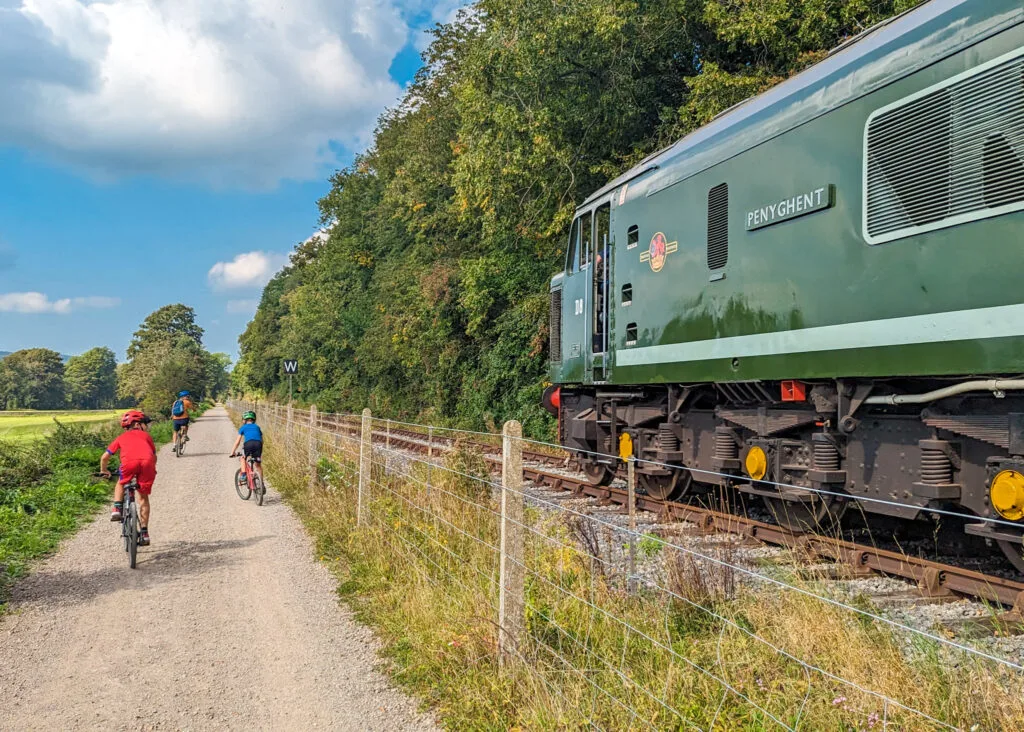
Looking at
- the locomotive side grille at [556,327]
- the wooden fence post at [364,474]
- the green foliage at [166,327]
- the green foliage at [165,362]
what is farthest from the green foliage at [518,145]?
the green foliage at [166,327]

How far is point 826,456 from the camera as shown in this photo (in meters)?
6.51

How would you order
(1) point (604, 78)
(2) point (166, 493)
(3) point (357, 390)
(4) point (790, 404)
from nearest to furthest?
(4) point (790, 404)
(2) point (166, 493)
(1) point (604, 78)
(3) point (357, 390)

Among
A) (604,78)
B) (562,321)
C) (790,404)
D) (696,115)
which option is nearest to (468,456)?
(562,321)

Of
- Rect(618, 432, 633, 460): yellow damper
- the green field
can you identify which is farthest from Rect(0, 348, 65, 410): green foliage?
Rect(618, 432, 633, 460): yellow damper

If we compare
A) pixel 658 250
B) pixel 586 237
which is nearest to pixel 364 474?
pixel 658 250

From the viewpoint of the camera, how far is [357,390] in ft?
136

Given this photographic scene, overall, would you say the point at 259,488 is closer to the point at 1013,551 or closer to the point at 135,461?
the point at 135,461

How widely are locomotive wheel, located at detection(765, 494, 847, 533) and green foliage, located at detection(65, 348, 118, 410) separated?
150 metres

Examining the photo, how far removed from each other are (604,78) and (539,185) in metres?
2.94

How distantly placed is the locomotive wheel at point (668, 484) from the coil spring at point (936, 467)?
3.71 metres

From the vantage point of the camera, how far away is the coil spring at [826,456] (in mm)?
6500

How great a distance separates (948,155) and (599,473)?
6.76m

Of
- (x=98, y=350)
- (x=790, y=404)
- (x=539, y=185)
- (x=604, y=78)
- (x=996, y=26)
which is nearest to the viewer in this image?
(x=996, y=26)

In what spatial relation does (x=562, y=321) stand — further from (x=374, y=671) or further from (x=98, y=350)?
(x=98, y=350)
